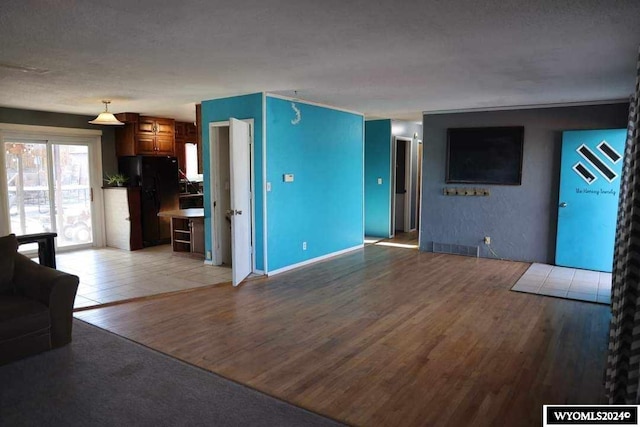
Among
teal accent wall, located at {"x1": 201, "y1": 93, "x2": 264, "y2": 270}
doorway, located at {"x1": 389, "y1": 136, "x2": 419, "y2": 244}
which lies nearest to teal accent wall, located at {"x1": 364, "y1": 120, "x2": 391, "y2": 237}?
doorway, located at {"x1": 389, "y1": 136, "x2": 419, "y2": 244}

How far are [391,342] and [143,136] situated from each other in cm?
617

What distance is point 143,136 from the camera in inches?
307

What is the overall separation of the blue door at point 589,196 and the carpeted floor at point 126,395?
510cm

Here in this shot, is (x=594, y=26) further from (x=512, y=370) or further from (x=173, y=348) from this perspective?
(x=173, y=348)

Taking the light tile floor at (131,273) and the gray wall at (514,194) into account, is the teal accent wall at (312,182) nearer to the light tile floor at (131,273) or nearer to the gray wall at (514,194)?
the light tile floor at (131,273)

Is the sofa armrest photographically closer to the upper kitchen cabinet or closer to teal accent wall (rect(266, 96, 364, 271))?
teal accent wall (rect(266, 96, 364, 271))

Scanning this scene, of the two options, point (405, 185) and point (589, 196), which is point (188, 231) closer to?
point (405, 185)

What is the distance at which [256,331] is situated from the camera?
3.75 meters

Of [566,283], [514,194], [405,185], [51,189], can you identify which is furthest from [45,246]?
[405,185]

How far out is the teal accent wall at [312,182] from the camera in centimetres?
559

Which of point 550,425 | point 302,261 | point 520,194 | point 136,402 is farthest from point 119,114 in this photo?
point 550,425

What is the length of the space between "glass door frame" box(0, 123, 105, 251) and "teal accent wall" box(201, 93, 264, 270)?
2882 millimetres

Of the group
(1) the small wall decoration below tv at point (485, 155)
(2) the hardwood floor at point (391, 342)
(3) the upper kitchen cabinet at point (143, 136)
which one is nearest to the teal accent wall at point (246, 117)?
(2) the hardwood floor at point (391, 342)

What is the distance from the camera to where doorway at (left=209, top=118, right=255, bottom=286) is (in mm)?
4969
